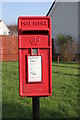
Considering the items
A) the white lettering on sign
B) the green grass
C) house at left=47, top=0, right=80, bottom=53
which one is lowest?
the green grass

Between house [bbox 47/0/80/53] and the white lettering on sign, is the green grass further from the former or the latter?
house [bbox 47/0/80/53]

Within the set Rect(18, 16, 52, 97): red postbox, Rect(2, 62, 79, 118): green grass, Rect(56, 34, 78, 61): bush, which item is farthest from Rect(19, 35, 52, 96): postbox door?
Rect(56, 34, 78, 61): bush

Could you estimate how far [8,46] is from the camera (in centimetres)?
2227

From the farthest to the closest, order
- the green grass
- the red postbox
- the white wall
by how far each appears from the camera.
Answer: the white wall, the green grass, the red postbox

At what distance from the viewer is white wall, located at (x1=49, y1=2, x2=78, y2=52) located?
24594 millimetres

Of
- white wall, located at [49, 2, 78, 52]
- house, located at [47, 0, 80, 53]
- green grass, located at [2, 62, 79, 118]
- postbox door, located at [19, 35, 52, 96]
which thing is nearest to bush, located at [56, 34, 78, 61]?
house, located at [47, 0, 80, 53]

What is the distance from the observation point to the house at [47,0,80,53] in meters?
24.3

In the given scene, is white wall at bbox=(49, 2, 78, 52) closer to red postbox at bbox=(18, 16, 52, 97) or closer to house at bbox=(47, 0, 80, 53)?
house at bbox=(47, 0, 80, 53)

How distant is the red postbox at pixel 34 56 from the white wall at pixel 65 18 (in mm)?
20066

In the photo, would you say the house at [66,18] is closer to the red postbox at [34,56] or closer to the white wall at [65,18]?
the white wall at [65,18]

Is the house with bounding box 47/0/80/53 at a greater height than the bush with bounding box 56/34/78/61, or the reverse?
the house with bounding box 47/0/80/53

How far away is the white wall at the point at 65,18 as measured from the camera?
2459 centimetres

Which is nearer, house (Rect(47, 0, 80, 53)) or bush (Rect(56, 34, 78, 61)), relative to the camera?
bush (Rect(56, 34, 78, 61))

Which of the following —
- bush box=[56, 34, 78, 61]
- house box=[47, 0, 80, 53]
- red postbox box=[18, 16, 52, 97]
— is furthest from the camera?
house box=[47, 0, 80, 53]
